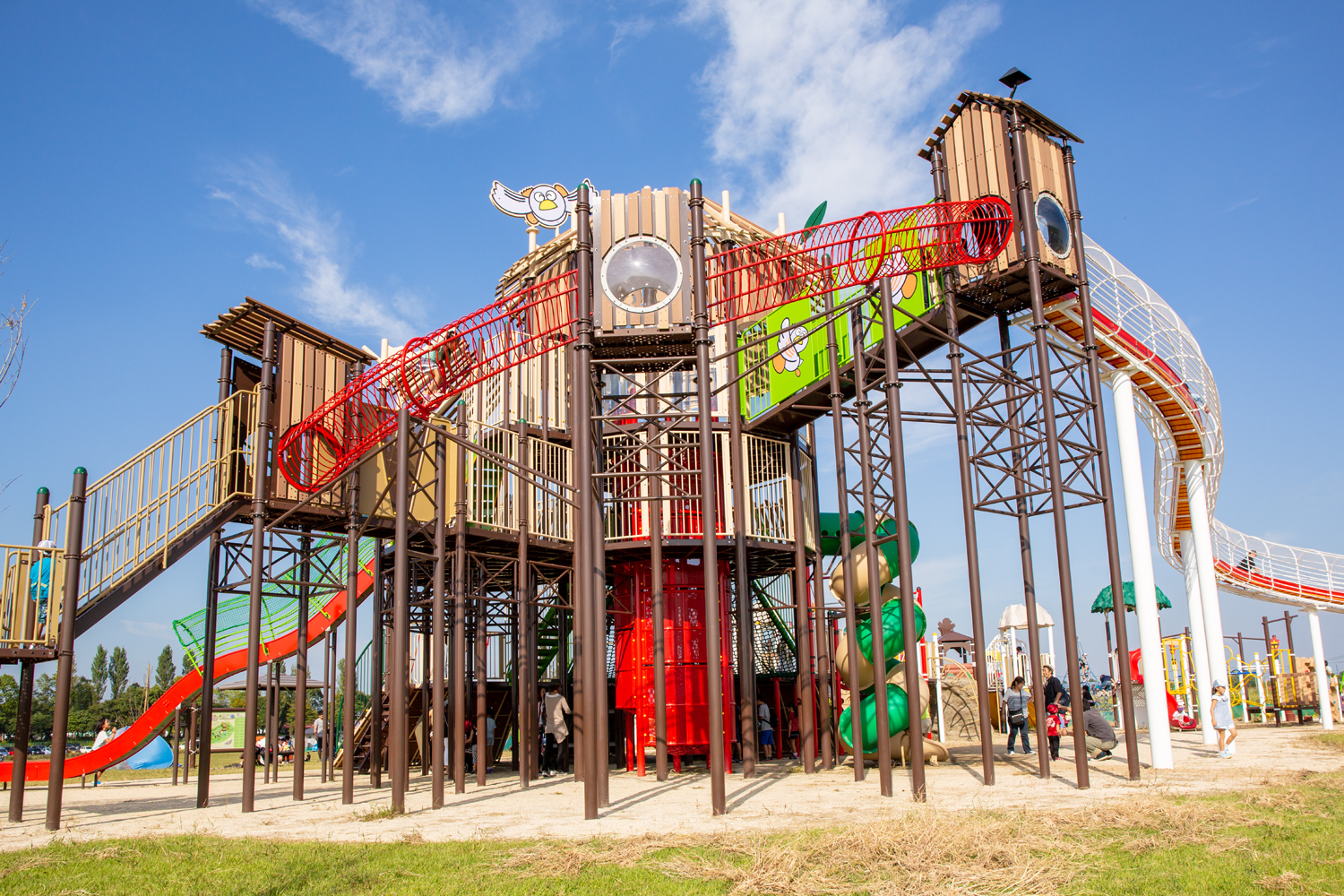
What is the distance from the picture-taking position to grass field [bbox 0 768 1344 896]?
21.2 ft

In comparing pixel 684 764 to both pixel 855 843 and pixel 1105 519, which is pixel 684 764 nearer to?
pixel 1105 519

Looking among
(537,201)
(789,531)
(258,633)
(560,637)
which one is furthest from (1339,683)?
(258,633)

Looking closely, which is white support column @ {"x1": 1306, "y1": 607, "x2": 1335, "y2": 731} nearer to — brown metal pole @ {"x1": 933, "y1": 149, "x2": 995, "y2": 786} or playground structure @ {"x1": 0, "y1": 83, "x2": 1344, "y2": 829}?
playground structure @ {"x1": 0, "y1": 83, "x2": 1344, "y2": 829}

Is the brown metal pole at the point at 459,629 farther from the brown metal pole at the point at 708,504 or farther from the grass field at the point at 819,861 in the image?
the grass field at the point at 819,861

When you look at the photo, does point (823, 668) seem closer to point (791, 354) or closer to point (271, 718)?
point (791, 354)

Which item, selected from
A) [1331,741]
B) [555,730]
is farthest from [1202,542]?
[555,730]

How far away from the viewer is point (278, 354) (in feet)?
46.0

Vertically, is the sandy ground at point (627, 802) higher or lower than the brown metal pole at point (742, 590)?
lower

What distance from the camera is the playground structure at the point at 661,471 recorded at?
1127 cm

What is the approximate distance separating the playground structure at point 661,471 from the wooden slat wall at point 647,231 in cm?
3

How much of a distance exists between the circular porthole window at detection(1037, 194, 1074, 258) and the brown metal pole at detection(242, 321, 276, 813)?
11227 mm

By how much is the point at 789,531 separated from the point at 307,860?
11576 mm

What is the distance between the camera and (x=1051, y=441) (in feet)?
42.1

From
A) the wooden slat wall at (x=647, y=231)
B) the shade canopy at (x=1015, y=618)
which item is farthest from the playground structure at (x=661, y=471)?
the shade canopy at (x=1015, y=618)
